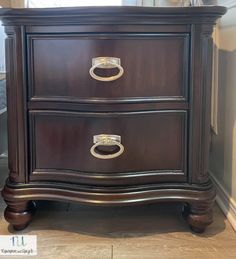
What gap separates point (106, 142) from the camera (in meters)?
1.15

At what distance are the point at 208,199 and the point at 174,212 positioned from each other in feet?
0.73

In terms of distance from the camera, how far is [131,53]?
113cm

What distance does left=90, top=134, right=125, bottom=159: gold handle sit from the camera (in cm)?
115

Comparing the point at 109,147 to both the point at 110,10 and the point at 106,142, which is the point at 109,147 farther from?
the point at 110,10

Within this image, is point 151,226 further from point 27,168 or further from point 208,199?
point 27,168

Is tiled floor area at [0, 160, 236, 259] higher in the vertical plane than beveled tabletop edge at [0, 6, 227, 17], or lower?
lower

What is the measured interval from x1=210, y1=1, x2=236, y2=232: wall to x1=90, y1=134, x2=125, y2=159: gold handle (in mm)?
426

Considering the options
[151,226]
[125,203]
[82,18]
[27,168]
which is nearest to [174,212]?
[151,226]

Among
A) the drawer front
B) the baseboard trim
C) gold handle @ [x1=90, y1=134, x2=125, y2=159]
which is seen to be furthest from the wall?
gold handle @ [x1=90, y1=134, x2=125, y2=159]

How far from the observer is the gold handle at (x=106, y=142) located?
115 cm

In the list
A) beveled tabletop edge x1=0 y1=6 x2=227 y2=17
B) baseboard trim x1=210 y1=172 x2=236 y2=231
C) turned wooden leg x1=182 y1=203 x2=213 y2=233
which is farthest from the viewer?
baseboard trim x1=210 y1=172 x2=236 y2=231

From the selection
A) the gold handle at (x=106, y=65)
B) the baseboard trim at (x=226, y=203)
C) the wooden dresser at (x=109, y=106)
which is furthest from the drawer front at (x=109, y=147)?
the baseboard trim at (x=226, y=203)

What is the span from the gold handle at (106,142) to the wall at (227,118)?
43cm

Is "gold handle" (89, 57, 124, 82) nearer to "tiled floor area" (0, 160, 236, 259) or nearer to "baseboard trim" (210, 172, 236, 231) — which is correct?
"tiled floor area" (0, 160, 236, 259)
